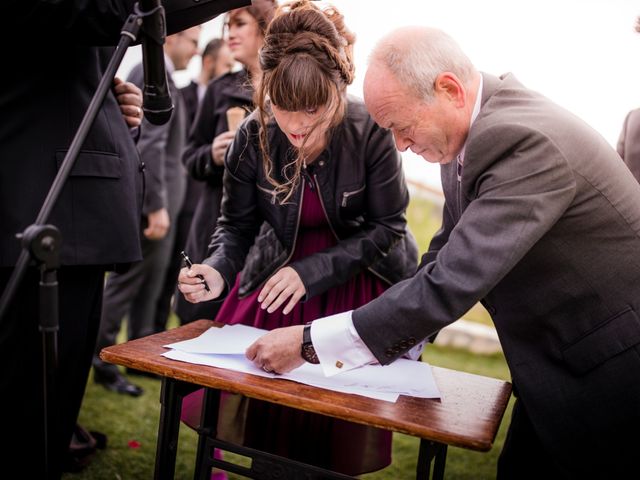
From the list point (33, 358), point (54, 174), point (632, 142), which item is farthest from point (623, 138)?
point (33, 358)

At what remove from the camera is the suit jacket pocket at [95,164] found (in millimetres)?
1730

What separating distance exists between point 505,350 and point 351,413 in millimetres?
478

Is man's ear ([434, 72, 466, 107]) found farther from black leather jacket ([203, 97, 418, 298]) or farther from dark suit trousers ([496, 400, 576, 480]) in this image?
dark suit trousers ([496, 400, 576, 480])

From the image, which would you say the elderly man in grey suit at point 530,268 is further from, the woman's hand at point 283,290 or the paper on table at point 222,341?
the woman's hand at point 283,290

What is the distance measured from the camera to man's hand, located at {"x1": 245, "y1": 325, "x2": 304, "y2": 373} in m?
1.60

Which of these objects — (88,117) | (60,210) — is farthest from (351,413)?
(60,210)

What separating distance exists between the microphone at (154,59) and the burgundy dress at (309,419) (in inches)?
31.3

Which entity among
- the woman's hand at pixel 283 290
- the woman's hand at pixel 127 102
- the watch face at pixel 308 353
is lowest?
the watch face at pixel 308 353

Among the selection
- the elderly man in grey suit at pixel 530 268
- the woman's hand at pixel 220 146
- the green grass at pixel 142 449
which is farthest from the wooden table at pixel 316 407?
the woman's hand at pixel 220 146

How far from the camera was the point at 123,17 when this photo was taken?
62.7 inches

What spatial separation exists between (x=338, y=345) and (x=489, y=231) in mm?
457

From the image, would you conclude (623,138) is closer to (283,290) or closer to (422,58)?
(422,58)

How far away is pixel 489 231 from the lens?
1435 millimetres

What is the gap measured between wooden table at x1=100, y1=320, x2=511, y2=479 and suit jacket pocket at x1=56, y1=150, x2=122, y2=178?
→ 479 mm
